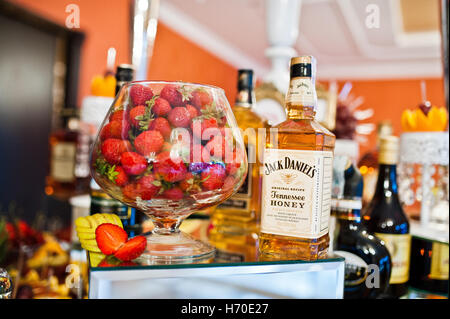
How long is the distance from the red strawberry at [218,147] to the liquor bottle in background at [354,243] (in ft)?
0.84

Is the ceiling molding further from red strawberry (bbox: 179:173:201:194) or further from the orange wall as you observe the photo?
red strawberry (bbox: 179:173:201:194)

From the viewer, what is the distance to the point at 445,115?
79 centimetres

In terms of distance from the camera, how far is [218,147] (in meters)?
0.48

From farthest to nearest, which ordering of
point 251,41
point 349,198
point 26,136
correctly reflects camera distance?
point 251,41 → point 26,136 → point 349,198

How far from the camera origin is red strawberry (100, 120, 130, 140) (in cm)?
47

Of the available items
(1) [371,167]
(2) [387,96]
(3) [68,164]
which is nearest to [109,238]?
(1) [371,167]

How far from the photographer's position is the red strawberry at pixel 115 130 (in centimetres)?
47

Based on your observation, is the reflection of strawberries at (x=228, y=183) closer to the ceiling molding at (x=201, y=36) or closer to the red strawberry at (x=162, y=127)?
the red strawberry at (x=162, y=127)

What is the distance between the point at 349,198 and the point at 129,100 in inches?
15.9

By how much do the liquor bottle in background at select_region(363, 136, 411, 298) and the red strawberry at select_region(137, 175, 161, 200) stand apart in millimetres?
445

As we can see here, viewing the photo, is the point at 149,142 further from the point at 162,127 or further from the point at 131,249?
the point at 131,249

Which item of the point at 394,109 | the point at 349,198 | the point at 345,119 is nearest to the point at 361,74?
the point at 394,109

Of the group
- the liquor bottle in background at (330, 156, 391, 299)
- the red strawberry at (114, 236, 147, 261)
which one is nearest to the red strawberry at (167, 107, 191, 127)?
the red strawberry at (114, 236, 147, 261)

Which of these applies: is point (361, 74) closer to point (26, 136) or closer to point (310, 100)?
point (26, 136)
